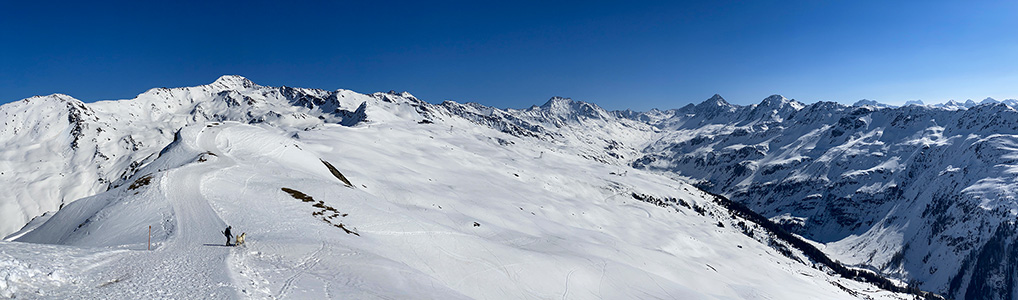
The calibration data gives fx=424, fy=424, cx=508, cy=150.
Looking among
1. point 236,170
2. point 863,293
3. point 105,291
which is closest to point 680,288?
point 105,291

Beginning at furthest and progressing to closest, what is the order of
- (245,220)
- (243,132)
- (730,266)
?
1. (730,266)
2. (243,132)
3. (245,220)

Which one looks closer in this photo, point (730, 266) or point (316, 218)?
point (316, 218)

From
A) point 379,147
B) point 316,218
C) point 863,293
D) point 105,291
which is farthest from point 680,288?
point 863,293

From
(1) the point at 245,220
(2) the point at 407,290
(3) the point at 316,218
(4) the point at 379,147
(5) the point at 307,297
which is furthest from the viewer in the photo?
(4) the point at 379,147

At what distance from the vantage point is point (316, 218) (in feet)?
130

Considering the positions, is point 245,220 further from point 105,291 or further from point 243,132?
point 243,132

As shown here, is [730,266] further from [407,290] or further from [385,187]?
[407,290]

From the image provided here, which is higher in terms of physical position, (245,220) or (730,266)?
(245,220)

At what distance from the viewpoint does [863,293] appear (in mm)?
165125

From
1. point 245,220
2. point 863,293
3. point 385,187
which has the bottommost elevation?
point 863,293

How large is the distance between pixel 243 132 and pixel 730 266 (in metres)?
132

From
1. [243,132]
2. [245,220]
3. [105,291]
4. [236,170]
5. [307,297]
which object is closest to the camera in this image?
[105,291]

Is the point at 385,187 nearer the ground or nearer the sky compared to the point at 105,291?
nearer the ground

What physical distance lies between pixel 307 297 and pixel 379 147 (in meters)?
146
